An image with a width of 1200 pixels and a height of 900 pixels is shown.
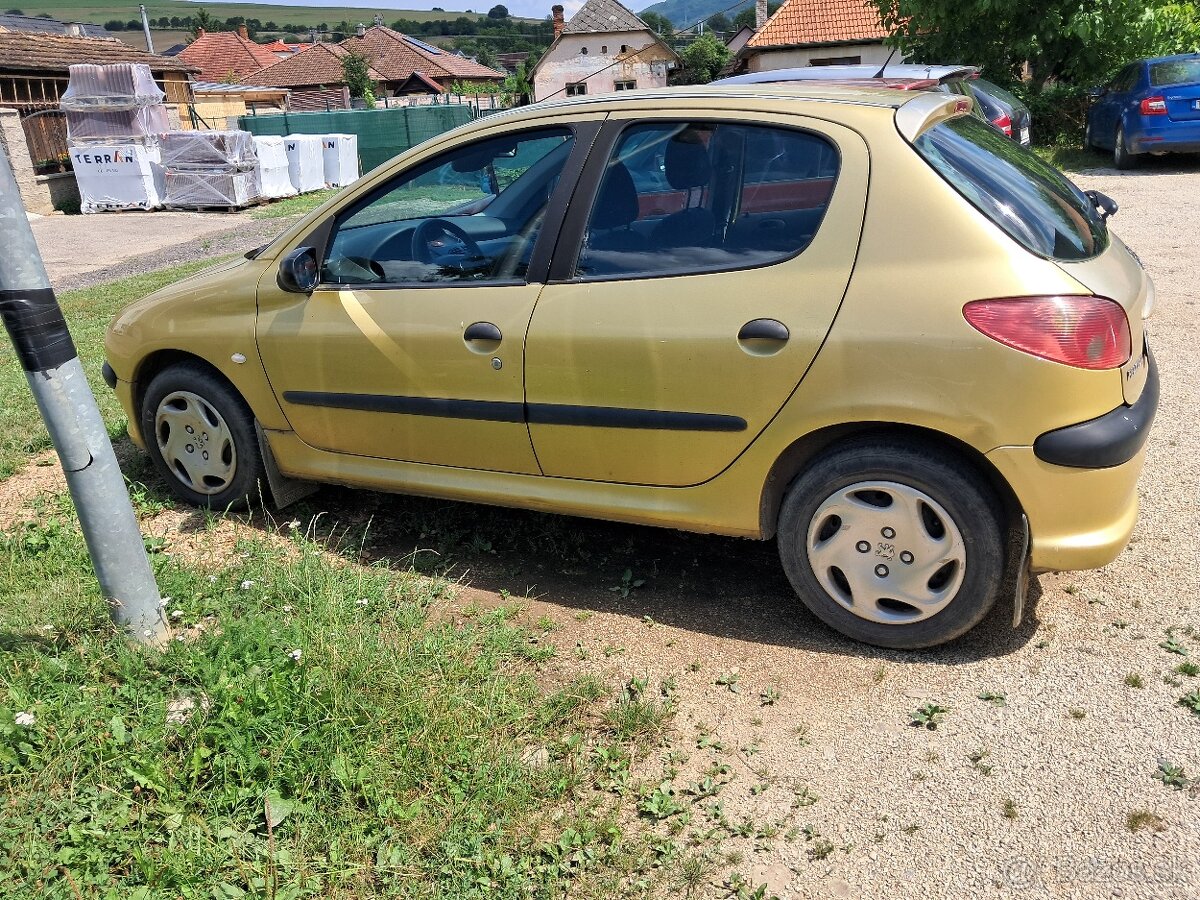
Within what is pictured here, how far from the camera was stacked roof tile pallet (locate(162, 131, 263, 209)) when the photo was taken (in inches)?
875

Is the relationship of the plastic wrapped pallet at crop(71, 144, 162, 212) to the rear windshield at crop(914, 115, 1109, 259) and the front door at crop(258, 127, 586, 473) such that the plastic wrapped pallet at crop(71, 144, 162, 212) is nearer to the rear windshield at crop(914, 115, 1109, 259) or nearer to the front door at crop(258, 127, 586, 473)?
the front door at crop(258, 127, 586, 473)

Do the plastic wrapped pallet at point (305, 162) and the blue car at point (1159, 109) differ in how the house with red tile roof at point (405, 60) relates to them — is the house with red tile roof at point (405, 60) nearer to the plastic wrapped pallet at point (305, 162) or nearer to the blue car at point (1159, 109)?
the plastic wrapped pallet at point (305, 162)

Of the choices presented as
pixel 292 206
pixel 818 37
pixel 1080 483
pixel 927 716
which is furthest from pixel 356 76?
pixel 927 716

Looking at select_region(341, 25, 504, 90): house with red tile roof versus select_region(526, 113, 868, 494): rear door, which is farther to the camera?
select_region(341, 25, 504, 90): house with red tile roof

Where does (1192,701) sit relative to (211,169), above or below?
above

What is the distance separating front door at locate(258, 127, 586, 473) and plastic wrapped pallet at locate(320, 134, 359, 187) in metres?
22.8

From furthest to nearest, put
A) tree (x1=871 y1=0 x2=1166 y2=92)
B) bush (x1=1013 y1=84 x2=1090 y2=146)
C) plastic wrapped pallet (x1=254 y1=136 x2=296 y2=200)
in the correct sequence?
plastic wrapped pallet (x1=254 y1=136 x2=296 y2=200)
bush (x1=1013 y1=84 x2=1090 y2=146)
tree (x1=871 y1=0 x2=1166 y2=92)

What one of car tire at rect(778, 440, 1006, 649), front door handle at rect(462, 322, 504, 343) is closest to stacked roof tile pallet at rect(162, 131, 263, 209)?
front door handle at rect(462, 322, 504, 343)

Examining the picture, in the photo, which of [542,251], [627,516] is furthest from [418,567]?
[542,251]

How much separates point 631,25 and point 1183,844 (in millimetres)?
71966

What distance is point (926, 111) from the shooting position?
11.0 feet

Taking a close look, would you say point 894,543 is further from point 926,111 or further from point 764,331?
point 926,111

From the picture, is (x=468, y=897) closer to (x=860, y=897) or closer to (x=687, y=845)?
(x=687, y=845)

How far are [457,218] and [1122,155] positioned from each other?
14.4 meters
